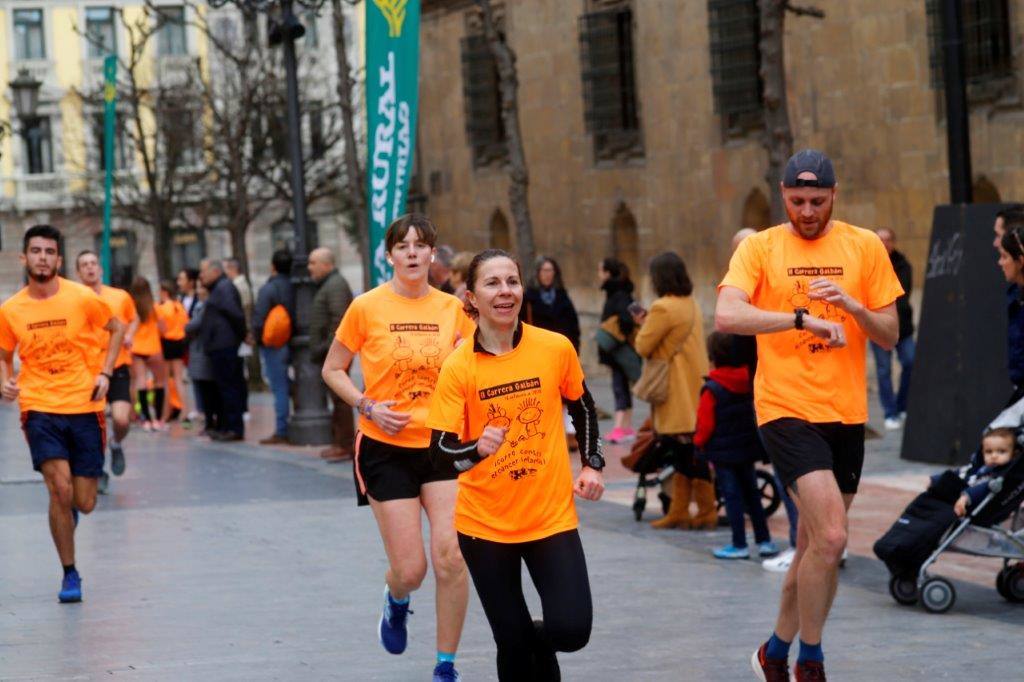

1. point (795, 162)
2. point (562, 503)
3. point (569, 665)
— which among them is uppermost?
point (795, 162)

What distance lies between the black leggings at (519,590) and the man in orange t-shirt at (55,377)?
14.7 feet

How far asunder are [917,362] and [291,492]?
4986mm

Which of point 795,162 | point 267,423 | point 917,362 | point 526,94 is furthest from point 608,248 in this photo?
point 795,162

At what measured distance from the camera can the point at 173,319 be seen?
24.2 meters

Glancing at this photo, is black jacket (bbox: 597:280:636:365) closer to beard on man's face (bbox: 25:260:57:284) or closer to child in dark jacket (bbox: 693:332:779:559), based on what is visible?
child in dark jacket (bbox: 693:332:779:559)

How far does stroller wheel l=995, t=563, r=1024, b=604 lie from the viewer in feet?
30.9

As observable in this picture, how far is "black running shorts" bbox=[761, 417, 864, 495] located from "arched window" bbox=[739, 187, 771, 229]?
19.0 meters

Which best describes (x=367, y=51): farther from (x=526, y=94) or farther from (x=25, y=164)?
(x=25, y=164)

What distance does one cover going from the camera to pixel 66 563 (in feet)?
33.3

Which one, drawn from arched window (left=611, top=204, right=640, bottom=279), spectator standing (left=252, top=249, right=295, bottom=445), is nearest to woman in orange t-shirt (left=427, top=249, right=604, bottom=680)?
spectator standing (left=252, top=249, right=295, bottom=445)

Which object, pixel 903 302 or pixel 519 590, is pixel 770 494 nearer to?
pixel 903 302

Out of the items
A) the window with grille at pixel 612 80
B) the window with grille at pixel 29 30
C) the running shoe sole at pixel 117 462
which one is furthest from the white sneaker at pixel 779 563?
the window with grille at pixel 29 30

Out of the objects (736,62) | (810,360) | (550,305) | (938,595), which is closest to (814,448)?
(810,360)

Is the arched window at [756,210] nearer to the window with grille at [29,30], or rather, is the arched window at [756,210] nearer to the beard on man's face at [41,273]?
the beard on man's face at [41,273]
